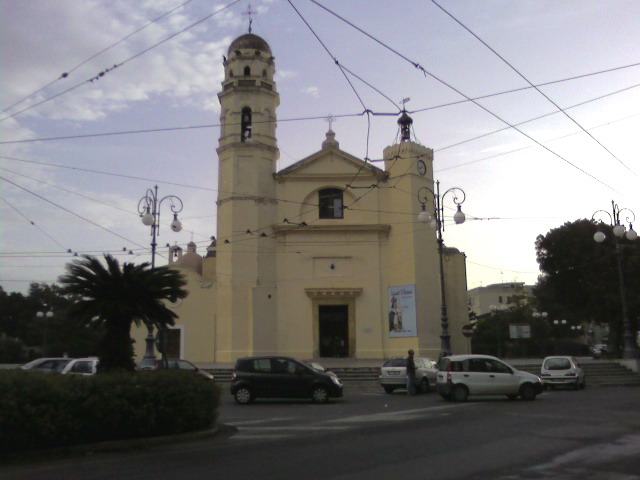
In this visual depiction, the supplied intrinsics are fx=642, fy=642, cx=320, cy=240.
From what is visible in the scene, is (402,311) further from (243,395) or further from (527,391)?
(243,395)

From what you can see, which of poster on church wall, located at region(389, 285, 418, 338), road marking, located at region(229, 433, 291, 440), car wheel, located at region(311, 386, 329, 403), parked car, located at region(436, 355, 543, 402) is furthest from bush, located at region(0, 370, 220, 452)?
poster on church wall, located at region(389, 285, 418, 338)

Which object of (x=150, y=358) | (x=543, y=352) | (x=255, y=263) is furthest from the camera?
(x=543, y=352)

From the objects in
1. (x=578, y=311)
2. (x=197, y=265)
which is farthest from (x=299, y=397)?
(x=578, y=311)

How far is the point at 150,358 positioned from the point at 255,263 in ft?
35.9

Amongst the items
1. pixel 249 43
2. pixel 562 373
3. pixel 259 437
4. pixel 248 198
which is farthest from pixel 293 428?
pixel 249 43

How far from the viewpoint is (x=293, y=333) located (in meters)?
36.6

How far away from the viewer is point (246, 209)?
36.8 metres

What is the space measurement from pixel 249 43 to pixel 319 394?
27.1 meters

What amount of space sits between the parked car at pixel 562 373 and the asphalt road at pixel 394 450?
33.9ft

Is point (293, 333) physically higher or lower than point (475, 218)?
lower

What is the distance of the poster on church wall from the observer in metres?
35.5

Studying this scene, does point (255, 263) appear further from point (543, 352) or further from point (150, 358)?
point (543, 352)

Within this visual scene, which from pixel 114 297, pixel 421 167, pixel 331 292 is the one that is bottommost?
pixel 114 297

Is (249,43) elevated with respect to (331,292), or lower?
elevated
